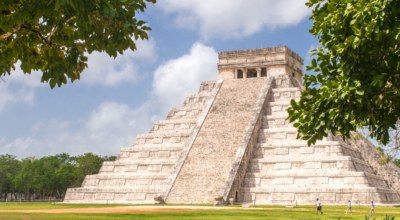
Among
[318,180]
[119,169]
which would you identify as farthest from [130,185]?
[318,180]

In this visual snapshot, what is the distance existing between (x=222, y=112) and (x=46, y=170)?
4398cm

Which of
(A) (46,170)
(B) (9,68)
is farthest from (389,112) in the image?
(A) (46,170)

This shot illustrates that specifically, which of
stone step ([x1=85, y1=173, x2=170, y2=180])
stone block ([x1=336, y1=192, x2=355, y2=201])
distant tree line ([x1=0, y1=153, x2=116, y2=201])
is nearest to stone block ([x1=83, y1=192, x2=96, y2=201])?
stone step ([x1=85, y1=173, x2=170, y2=180])

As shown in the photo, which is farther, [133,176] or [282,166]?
[133,176]

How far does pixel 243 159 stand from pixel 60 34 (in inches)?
1039

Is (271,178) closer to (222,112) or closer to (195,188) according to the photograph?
(195,188)

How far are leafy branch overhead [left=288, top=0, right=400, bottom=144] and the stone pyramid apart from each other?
21454 mm

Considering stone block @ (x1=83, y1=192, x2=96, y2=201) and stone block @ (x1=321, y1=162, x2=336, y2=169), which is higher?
stone block @ (x1=321, y1=162, x2=336, y2=169)

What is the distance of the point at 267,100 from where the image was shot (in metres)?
39.6

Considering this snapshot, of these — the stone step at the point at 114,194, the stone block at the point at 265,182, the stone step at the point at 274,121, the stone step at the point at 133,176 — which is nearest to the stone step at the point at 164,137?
the stone step at the point at 133,176

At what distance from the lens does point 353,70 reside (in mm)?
8523

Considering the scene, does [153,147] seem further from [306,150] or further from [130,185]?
[306,150]

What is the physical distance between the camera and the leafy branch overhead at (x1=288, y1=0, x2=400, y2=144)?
8.03 m

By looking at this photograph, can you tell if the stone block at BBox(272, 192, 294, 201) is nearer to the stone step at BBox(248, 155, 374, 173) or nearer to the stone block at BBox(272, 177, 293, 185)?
the stone block at BBox(272, 177, 293, 185)
